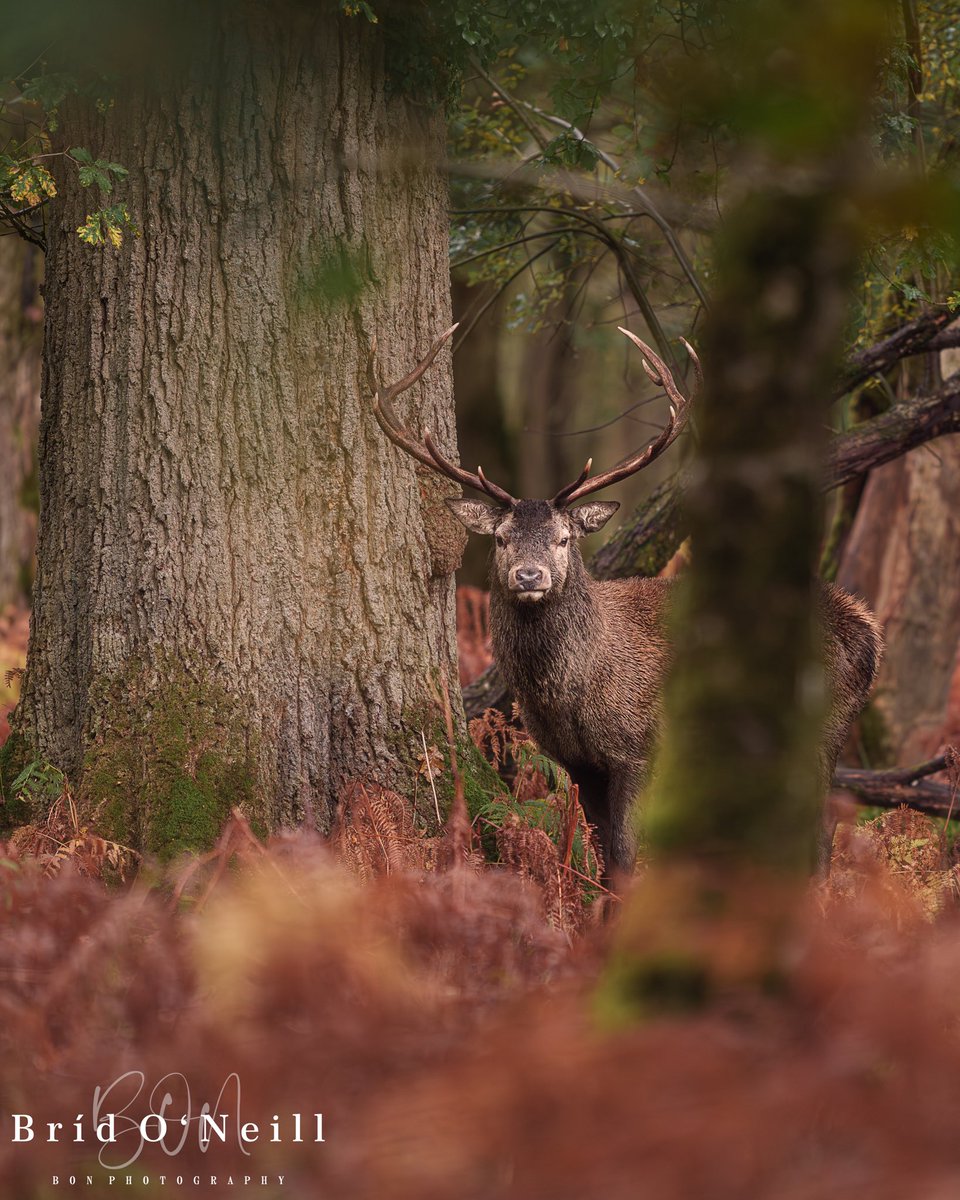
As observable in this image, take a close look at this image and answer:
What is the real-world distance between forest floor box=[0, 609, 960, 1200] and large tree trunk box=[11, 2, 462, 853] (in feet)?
5.77

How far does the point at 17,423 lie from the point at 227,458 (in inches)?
442

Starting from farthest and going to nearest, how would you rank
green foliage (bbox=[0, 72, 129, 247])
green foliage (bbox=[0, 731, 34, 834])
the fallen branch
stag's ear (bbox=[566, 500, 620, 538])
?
the fallen branch, stag's ear (bbox=[566, 500, 620, 538]), green foliage (bbox=[0, 731, 34, 834]), green foliage (bbox=[0, 72, 129, 247])

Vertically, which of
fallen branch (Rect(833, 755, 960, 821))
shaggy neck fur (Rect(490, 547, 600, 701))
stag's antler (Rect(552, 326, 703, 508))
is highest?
→ stag's antler (Rect(552, 326, 703, 508))

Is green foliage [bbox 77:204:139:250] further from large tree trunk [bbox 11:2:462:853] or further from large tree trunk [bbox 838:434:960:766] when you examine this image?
large tree trunk [bbox 838:434:960:766]

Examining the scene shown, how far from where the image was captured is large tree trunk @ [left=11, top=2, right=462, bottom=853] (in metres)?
5.48

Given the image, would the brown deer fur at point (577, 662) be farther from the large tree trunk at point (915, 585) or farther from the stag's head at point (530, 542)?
the large tree trunk at point (915, 585)

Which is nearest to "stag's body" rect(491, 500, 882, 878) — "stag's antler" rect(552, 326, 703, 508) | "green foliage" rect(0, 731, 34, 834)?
"stag's antler" rect(552, 326, 703, 508)

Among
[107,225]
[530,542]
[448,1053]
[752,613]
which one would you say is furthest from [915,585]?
[448,1053]

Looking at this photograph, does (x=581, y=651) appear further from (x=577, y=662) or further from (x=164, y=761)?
(x=164, y=761)

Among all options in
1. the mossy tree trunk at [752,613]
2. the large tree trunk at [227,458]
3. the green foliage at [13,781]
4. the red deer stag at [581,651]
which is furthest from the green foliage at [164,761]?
the mossy tree trunk at [752,613]

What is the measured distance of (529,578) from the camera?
21.8 feet

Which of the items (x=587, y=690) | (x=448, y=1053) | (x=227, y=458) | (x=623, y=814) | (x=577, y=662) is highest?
(x=227, y=458)

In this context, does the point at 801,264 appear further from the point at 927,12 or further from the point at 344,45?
the point at 927,12

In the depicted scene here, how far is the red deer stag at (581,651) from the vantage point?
6770 mm
